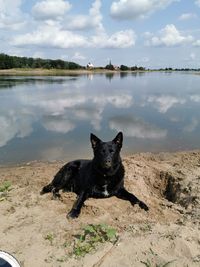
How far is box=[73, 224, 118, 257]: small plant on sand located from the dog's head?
5.05ft

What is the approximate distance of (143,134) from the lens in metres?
15.7

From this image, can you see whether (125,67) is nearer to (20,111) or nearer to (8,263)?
(20,111)

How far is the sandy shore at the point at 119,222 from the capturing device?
512 cm

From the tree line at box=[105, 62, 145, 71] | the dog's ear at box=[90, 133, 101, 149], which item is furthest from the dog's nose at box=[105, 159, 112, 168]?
the tree line at box=[105, 62, 145, 71]

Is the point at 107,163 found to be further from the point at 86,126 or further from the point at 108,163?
the point at 86,126

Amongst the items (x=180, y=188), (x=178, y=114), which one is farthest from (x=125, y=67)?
(x=180, y=188)

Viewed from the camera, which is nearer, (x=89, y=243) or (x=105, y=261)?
(x=105, y=261)

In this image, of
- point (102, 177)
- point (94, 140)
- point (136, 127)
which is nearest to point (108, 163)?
point (102, 177)

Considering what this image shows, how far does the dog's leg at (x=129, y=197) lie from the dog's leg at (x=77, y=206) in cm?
77

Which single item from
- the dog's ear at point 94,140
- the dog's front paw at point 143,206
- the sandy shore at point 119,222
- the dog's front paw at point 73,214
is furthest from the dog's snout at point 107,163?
the dog's front paw at point 73,214

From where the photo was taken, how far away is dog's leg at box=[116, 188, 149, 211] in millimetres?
7050

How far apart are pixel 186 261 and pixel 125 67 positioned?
15947 cm

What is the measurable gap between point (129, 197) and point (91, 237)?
1.96 m

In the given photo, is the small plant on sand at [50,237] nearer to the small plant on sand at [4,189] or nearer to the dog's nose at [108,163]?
the dog's nose at [108,163]
